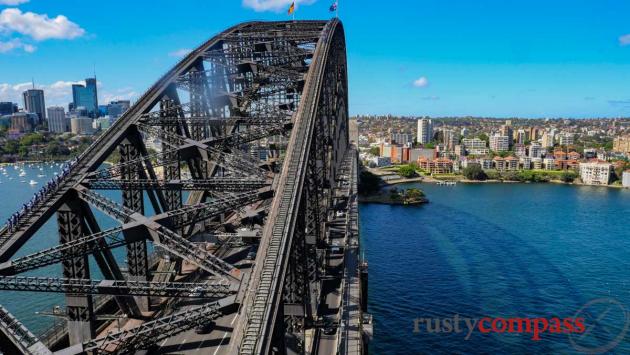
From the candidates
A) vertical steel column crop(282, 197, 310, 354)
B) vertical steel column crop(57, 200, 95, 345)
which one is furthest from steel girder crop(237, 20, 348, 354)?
vertical steel column crop(57, 200, 95, 345)

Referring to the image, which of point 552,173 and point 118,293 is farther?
point 552,173

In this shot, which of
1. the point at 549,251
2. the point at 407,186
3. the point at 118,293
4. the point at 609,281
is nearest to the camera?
the point at 118,293

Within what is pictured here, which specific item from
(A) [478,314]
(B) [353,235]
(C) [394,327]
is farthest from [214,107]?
(A) [478,314]

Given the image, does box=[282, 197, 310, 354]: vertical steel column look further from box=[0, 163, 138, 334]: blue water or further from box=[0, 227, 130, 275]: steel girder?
box=[0, 163, 138, 334]: blue water

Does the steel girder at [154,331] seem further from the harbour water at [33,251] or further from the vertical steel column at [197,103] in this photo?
the vertical steel column at [197,103]

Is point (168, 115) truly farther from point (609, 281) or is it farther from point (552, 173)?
point (552, 173)

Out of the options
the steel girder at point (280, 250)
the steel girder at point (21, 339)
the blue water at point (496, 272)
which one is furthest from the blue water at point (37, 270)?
the blue water at point (496, 272)
